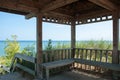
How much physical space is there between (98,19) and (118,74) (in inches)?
85.8

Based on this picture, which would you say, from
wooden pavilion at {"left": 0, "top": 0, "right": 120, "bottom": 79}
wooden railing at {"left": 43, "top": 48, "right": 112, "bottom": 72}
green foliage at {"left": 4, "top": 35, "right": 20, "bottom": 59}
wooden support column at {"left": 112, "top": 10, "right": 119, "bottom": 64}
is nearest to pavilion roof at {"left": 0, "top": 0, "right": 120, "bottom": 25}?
wooden pavilion at {"left": 0, "top": 0, "right": 120, "bottom": 79}

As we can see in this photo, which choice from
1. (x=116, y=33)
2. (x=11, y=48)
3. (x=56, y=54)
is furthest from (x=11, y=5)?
(x=11, y=48)

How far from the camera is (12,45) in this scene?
6926mm

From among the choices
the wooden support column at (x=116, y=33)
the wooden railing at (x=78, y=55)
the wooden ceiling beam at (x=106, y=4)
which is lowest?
the wooden railing at (x=78, y=55)

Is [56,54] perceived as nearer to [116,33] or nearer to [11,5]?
[116,33]

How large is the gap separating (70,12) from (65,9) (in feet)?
1.26

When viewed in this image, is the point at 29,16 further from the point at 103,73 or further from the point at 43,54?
the point at 103,73

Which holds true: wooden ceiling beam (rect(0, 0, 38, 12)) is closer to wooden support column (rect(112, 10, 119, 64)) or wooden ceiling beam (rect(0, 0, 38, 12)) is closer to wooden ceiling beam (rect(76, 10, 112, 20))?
wooden ceiling beam (rect(76, 10, 112, 20))

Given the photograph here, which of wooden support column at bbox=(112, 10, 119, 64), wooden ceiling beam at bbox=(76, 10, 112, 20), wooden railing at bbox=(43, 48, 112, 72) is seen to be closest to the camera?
wooden support column at bbox=(112, 10, 119, 64)

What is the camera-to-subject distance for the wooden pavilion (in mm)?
3477

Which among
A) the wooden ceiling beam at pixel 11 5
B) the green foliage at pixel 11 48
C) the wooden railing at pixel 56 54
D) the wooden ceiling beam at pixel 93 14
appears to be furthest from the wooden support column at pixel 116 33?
the green foliage at pixel 11 48

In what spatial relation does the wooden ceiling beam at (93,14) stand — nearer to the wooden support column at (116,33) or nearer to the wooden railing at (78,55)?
the wooden support column at (116,33)

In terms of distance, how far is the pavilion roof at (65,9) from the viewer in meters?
3.43

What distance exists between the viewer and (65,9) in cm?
490
